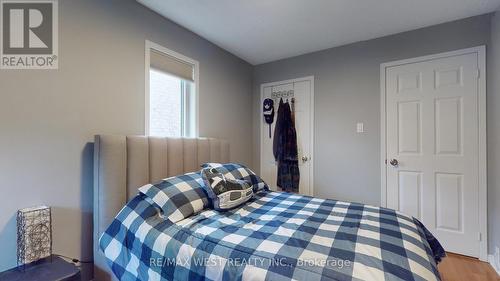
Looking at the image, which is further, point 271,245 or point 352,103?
point 352,103

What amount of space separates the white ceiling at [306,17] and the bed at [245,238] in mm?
1250

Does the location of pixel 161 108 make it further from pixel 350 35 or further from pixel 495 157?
pixel 495 157

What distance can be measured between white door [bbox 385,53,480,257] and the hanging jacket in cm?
110

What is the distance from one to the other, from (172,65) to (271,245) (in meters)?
1.94

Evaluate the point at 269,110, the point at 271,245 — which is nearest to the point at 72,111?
the point at 271,245

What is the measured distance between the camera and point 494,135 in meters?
1.96

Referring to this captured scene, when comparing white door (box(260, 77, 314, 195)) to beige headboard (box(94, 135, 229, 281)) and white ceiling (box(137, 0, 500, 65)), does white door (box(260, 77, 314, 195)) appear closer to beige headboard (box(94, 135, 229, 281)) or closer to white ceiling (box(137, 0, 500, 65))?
white ceiling (box(137, 0, 500, 65))

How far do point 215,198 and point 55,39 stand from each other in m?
→ 1.50

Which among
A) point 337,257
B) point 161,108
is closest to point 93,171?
point 161,108

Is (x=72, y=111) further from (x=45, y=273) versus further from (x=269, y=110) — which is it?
(x=269, y=110)

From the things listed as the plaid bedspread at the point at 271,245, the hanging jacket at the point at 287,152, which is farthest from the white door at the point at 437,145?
the plaid bedspread at the point at 271,245

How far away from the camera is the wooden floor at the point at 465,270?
183 cm

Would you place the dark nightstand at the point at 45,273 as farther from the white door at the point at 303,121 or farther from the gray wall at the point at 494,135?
the gray wall at the point at 494,135

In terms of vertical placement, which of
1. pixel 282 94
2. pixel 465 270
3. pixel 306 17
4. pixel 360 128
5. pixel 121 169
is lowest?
pixel 465 270
